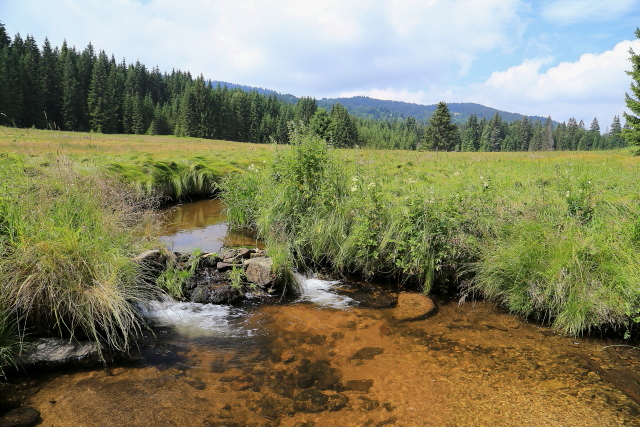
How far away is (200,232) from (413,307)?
6825 millimetres

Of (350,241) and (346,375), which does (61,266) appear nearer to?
(346,375)

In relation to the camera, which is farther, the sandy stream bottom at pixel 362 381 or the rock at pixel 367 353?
the rock at pixel 367 353

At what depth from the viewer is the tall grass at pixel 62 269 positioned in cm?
397

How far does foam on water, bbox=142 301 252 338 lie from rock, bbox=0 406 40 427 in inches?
77.4

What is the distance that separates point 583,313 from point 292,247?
5.11 meters

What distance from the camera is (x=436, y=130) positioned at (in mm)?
74188

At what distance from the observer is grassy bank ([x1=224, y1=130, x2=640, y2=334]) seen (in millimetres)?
5102

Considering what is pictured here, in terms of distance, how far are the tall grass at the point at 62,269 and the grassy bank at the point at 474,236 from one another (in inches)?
126

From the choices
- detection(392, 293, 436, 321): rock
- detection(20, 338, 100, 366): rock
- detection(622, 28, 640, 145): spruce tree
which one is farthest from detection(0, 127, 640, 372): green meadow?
detection(622, 28, 640, 145): spruce tree

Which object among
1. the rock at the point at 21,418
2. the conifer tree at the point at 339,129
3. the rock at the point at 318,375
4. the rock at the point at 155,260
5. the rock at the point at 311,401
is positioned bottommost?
the rock at the point at 311,401

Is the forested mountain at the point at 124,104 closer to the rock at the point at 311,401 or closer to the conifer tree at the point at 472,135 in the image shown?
the conifer tree at the point at 472,135

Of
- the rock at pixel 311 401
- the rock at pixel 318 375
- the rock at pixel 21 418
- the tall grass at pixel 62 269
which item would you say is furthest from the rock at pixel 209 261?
the rock at pixel 311 401

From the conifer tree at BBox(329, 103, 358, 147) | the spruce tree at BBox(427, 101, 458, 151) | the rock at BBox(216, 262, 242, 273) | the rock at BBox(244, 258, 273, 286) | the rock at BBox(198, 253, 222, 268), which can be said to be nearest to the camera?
the rock at BBox(244, 258, 273, 286)

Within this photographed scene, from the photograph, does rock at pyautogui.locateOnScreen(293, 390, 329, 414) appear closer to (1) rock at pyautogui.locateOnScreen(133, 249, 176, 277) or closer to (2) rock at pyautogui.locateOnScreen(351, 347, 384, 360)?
(2) rock at pyautogui.locateOnScreen(351, 347, 384, 360)
